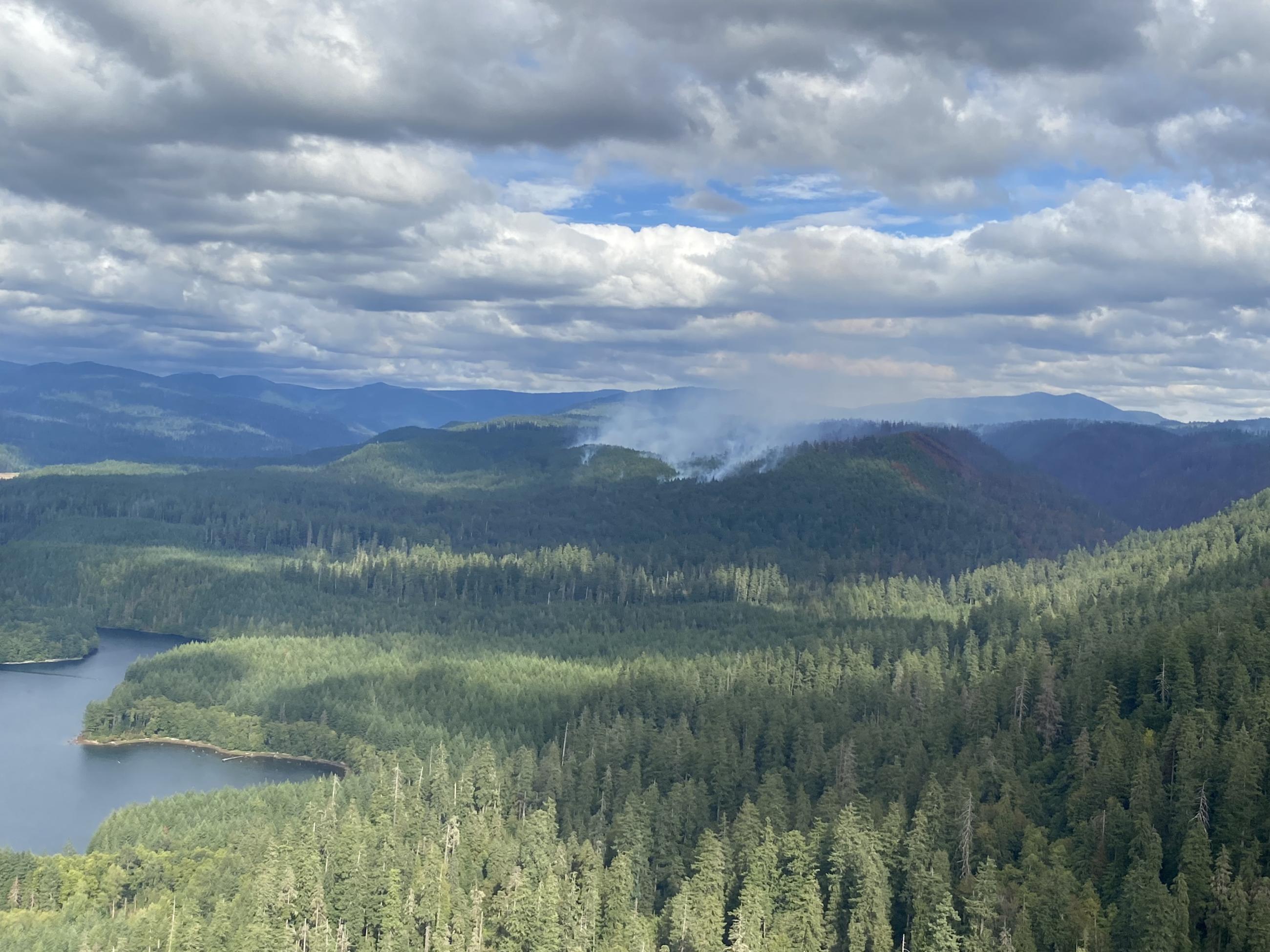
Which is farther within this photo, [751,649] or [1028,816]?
[751,649]

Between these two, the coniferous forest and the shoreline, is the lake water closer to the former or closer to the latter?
the shoreline

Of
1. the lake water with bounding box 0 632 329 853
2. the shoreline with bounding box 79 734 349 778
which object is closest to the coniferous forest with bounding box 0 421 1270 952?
the shoreline with bounding box 79 734 349 778

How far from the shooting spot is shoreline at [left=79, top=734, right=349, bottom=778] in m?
170

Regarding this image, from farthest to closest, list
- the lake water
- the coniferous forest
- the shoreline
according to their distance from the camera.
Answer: the shoreline
the lake water
the coniferous forest

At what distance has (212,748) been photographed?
6993 inches

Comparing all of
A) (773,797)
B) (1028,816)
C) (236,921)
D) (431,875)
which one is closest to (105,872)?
(236,921)

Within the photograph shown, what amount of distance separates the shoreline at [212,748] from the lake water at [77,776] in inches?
43.0

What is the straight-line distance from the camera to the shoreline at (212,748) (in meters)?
170

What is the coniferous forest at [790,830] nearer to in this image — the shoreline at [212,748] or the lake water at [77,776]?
the shoreline at [212,748]

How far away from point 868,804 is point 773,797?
33.0 ft

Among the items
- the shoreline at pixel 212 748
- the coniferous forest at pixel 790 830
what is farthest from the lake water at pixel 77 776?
the coniferous forest at pixel 790 830

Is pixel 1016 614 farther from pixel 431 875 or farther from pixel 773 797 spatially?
pixel 431 875

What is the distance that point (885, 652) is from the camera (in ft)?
578

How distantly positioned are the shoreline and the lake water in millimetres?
1091
